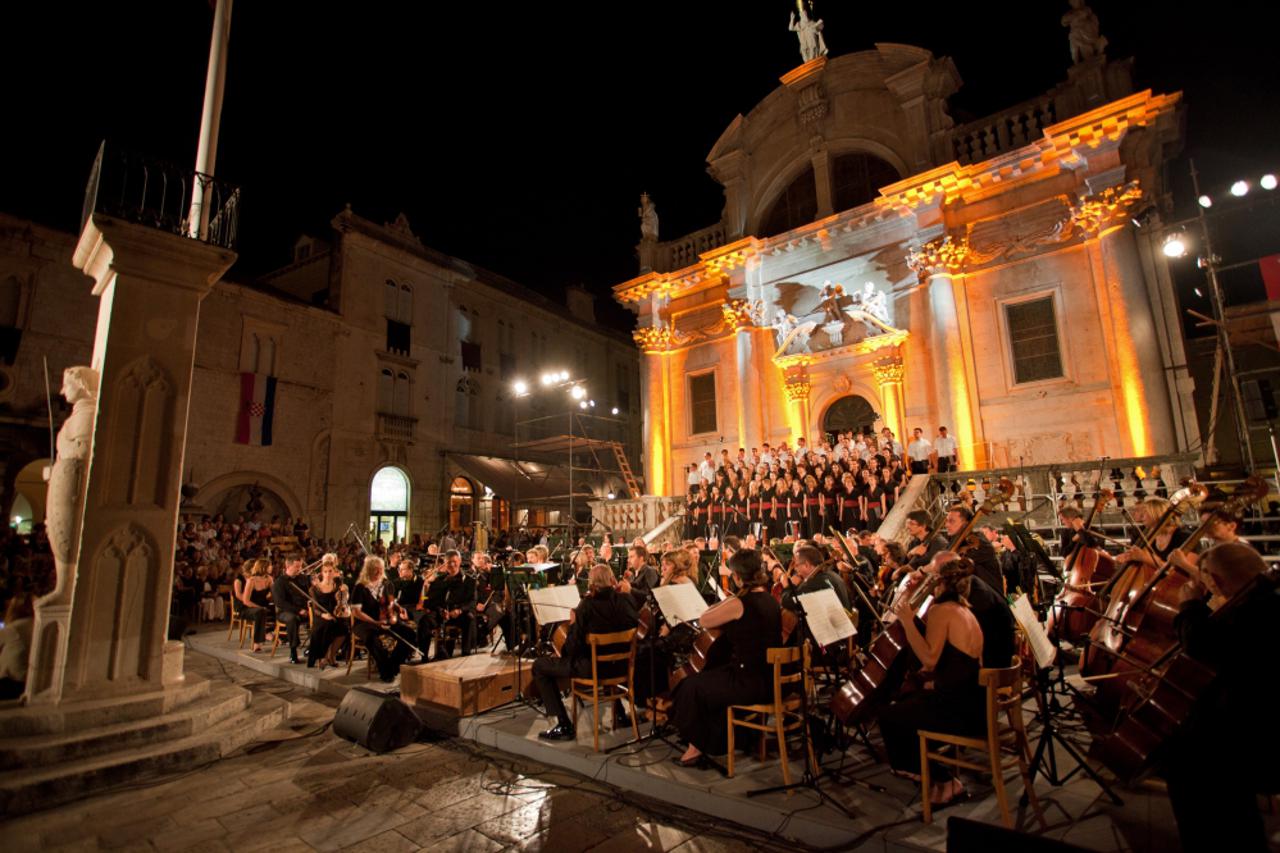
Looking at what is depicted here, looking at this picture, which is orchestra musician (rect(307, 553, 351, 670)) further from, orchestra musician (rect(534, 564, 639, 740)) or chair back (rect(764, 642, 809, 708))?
chair back (rect(764, 642, 809, 708))

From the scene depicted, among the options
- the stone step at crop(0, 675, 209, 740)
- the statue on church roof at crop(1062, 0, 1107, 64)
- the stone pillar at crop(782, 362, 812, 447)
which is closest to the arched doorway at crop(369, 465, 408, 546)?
the stone pillar at crop(782, 362, 812, 447)

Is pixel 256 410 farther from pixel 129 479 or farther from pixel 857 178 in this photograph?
pixel 857 178

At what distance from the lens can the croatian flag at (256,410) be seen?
19.2 metres

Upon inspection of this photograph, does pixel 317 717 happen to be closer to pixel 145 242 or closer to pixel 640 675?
pixel 640 675

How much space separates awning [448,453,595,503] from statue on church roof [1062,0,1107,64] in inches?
732

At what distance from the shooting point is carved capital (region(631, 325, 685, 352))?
66.1 ft

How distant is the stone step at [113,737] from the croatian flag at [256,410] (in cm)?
1603

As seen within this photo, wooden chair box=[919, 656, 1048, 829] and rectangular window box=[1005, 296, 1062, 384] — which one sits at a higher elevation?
rectangular window box=[1005, 296, 1062, 384]

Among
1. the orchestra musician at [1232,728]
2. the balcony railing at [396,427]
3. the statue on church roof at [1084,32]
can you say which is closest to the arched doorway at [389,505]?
the balcony railing at [396,427]

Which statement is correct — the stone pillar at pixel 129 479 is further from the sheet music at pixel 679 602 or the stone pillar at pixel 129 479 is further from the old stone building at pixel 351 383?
the old stone building at pixel 351 383

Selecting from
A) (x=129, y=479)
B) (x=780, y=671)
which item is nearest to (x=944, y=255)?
(x=780, y=671)

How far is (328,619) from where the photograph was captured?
8.33m

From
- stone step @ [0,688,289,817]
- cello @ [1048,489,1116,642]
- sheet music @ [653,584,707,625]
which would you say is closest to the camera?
stone step @ [0,688,289,817]

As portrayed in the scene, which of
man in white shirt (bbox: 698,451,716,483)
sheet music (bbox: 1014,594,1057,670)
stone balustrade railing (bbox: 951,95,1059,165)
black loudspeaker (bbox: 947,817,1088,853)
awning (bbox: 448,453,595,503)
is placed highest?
stone balustrade railing (bbox: 951,95,1059,165)
